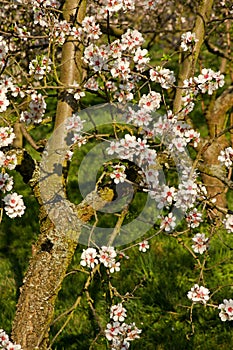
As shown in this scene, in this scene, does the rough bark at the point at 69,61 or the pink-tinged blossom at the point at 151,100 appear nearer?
the pink-tinged blossom at the point at 151,100

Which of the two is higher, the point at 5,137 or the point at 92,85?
the point at 92,85

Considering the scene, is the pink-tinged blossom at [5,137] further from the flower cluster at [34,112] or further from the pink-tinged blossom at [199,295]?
the pink-tinged blossom at [199,295]

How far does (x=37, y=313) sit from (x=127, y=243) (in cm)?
195

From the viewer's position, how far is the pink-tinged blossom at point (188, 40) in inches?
113

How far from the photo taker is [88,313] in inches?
150

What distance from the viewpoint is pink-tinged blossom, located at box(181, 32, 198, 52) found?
2.88 meters

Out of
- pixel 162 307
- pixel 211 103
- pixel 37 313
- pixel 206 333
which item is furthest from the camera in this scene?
pixel 211 103

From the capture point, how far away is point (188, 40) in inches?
114

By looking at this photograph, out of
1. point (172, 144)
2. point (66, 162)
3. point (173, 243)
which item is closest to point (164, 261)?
point (173, 243)

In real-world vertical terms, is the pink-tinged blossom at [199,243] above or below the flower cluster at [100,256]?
above

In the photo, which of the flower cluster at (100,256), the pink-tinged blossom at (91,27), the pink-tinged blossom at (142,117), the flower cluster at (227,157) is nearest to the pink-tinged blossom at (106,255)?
the flower cluster at (100,256)

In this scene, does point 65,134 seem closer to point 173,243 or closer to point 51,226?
point 51,226

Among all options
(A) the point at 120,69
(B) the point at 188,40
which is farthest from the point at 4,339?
(B) the point at 188,40

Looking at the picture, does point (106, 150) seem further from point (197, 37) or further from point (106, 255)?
point (197, 37)
